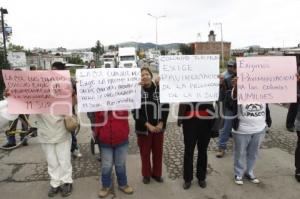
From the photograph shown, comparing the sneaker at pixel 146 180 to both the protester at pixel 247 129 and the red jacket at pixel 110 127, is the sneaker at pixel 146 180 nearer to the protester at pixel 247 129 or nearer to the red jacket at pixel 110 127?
the red jacket at pixel 110 127

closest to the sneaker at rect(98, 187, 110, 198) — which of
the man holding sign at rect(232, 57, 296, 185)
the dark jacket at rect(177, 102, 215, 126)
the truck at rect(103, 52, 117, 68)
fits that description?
the dark jacket at rect(177, 102, 215, 126)

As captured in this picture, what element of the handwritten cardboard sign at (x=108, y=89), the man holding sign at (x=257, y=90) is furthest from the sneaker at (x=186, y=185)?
the handwritten cardboard sign at (x=108, y=89)

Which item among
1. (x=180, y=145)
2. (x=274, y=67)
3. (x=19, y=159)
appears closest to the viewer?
(x=274, y=67)

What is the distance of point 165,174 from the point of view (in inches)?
195

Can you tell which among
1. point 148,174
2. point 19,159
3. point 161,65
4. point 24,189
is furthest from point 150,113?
point 19,159

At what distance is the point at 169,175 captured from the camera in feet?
16.1

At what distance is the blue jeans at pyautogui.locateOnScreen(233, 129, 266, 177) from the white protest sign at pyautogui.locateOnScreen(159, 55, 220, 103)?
765mm

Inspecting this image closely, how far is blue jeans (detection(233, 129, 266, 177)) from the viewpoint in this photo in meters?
4.36

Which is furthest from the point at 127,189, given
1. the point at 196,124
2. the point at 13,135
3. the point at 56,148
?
the point at 13,135

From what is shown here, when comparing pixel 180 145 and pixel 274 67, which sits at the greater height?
pixel 274 67

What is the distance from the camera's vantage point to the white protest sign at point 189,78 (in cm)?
415

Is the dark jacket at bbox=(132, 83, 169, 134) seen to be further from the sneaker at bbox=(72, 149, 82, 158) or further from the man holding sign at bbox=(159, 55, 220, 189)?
the sneaker at bbox=(72, 149, 82, 158)

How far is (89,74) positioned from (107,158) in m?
1.19

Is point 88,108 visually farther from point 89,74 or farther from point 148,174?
point 148,174
